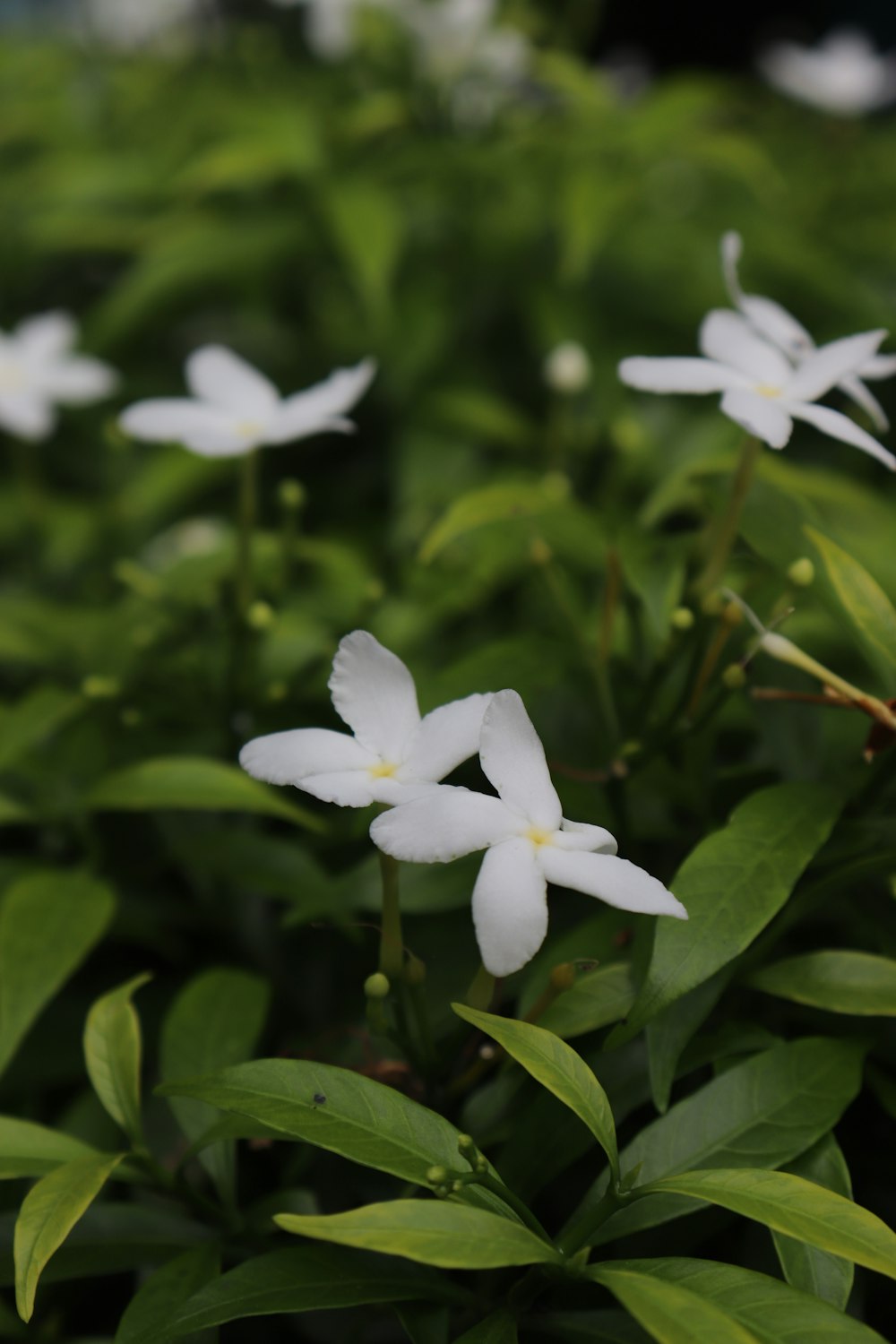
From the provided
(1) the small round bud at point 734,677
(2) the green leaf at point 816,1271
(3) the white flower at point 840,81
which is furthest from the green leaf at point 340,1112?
(3) the white flower at point 840,81

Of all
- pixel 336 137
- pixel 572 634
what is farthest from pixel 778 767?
pixel 336 137

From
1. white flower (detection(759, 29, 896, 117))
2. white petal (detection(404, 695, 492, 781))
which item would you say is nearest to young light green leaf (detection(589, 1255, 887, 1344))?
white petal (detection(404, 695, 492, 781))

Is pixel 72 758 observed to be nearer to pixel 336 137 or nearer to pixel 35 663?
pixel 35 663

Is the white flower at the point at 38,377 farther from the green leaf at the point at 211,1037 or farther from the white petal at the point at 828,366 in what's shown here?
the white petal at the point at 828,366

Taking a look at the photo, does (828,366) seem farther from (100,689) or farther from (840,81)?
(840,81)

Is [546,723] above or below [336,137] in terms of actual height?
below
